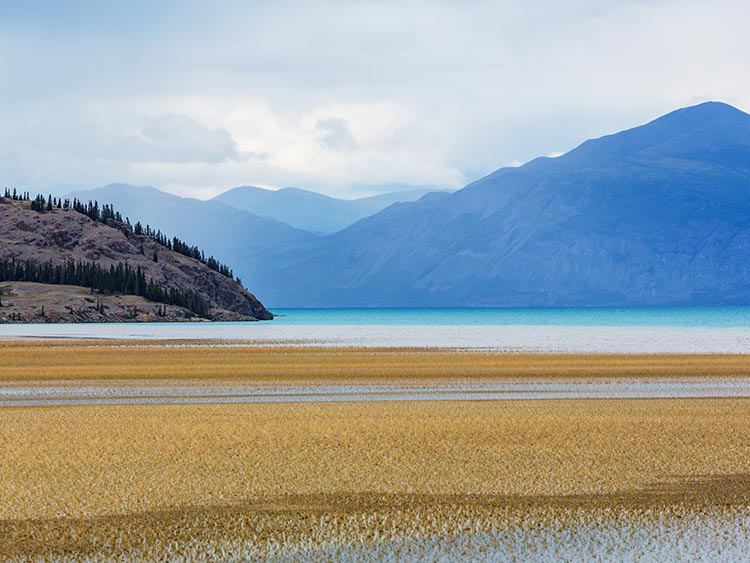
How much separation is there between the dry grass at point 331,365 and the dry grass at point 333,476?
61.0 feet

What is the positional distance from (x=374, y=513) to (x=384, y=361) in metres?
43.4

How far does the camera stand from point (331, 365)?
58438mm

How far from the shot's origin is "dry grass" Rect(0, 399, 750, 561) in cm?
1725

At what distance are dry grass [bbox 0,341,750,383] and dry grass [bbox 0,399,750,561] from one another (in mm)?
18580

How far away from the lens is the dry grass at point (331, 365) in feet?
167

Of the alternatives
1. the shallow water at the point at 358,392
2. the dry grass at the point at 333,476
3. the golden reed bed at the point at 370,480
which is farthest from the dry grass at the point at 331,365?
the dry grass at the point at 333,476

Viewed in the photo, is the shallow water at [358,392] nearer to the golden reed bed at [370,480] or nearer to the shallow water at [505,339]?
the golden reed bed at [370,480]

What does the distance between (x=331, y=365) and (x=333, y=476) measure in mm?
36891

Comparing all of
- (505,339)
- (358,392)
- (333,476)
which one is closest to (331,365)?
(358,392)

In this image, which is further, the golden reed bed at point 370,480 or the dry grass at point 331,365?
the dry grass at point 331,365

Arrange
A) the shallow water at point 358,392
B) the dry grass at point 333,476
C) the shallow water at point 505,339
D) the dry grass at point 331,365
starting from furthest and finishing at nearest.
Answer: the shallow water at point 505,339
the dry grass at point 331,365
the shallow water at point 358,392
the dry grass at point 333,476

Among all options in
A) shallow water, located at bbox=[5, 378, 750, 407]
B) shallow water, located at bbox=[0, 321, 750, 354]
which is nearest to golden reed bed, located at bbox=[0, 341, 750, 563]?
shallow water, located at bbox=[5, 378, 750, 407]

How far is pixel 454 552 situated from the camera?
52.7 feet

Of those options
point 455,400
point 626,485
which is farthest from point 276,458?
point 455,400
